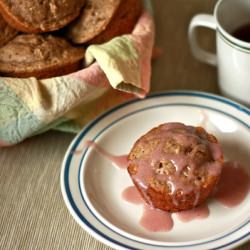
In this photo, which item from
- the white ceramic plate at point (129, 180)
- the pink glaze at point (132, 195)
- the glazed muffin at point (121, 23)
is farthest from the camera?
the glazed muffin at point (121, 23)

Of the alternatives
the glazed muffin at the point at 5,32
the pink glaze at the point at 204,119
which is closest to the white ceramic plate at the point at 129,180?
the pink glaze at the point at 204,119

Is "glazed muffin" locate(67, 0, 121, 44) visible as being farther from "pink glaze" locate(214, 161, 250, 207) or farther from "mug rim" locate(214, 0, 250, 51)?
"pink glaze" locate(214, 161, 250, 207)

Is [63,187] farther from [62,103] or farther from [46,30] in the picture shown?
[46,30]

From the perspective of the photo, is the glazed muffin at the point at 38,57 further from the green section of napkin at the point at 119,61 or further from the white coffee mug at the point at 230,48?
the white coffee mug at the point at 230,48

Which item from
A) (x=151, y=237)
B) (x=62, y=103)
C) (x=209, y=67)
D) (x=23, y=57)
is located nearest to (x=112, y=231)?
(x=151, y=237)

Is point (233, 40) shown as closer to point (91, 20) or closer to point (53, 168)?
point (91, 20)
